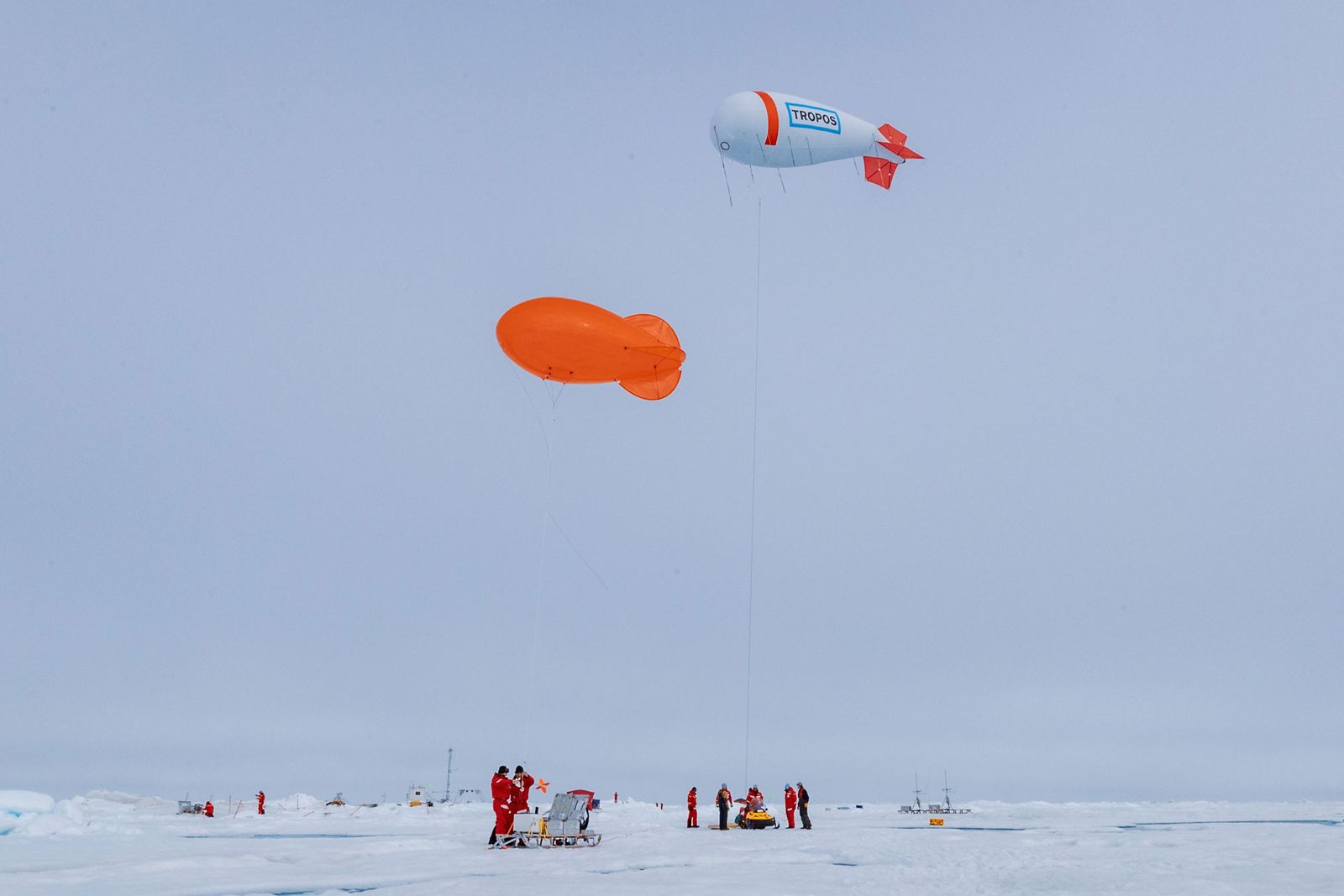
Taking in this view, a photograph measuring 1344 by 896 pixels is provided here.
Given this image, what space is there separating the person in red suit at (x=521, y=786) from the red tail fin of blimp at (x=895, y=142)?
66.0ft

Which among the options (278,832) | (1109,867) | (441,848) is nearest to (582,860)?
(441,848)

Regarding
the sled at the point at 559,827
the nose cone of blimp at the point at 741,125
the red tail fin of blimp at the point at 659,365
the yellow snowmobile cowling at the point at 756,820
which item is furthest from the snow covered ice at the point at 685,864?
the nose cone of blimp at the point at 741,125

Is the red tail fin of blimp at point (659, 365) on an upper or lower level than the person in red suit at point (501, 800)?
upper

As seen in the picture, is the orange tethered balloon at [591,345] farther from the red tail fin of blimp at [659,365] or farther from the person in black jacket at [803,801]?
the person in black jacket at [803,801]

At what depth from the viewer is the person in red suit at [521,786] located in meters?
20.8

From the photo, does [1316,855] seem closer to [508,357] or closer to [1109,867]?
[1109,867]

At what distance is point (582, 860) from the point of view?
1683 cm

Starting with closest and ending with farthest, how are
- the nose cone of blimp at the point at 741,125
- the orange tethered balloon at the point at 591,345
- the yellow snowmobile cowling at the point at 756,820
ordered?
1. the orange tethered balloon at the point at 591,345
2. the nose cone of blimp at the point at 741,125
3. the yellow snowmobile cowling at the point at 756,820

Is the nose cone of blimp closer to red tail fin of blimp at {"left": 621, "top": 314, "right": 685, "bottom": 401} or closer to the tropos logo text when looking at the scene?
the tropos logo text

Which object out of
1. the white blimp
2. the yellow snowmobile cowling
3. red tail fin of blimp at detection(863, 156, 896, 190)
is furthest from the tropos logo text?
the yellow snowmobile cowling

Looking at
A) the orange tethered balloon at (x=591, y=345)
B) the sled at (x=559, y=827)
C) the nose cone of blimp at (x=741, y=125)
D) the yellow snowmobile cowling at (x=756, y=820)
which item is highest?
the nose cone of blimp at (x=741, y=125)

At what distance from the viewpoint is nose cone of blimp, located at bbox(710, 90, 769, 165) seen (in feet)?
79.1

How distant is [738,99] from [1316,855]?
21426 millimetres

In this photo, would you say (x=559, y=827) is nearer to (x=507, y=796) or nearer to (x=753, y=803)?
(x=507, y=796)
